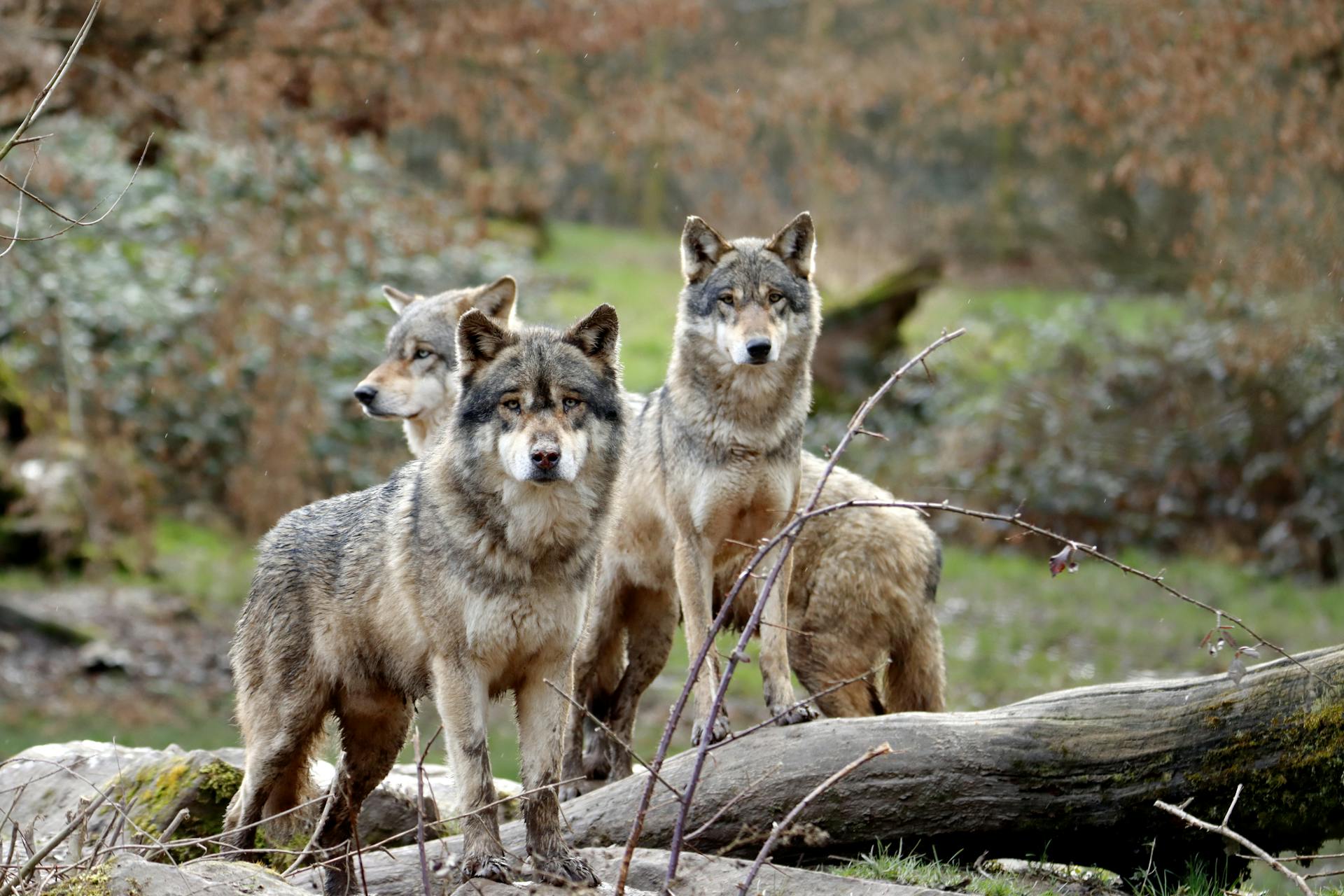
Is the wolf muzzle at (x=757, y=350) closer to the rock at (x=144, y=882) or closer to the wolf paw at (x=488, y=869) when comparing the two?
the wolf paw at (x=488, y=869)

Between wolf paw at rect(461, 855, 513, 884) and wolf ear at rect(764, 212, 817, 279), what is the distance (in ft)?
10.5

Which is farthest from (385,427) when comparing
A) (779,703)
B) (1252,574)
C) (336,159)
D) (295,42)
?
(779,703)

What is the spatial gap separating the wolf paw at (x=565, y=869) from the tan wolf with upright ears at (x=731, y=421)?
1199 mm

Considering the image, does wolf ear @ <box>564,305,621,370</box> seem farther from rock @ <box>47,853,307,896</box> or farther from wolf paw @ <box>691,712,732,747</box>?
rock @ <box>47,853,307,896</box>

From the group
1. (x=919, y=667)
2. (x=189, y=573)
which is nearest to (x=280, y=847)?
(x=919, y=667)

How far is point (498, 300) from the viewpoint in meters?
7.32

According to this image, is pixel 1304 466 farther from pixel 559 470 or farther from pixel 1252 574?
pixel 559 470

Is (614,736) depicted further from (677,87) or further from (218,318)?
(677,87)

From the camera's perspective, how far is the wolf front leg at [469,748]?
496cm

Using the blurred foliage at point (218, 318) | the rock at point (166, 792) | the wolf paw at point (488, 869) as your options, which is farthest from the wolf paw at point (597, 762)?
the blurred foliage at point (218, 318)

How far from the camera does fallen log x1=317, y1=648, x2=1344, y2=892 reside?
17.2 ft

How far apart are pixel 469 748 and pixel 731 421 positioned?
2.17 metres

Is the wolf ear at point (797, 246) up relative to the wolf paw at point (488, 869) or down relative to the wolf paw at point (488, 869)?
up

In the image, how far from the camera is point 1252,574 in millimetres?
15828
